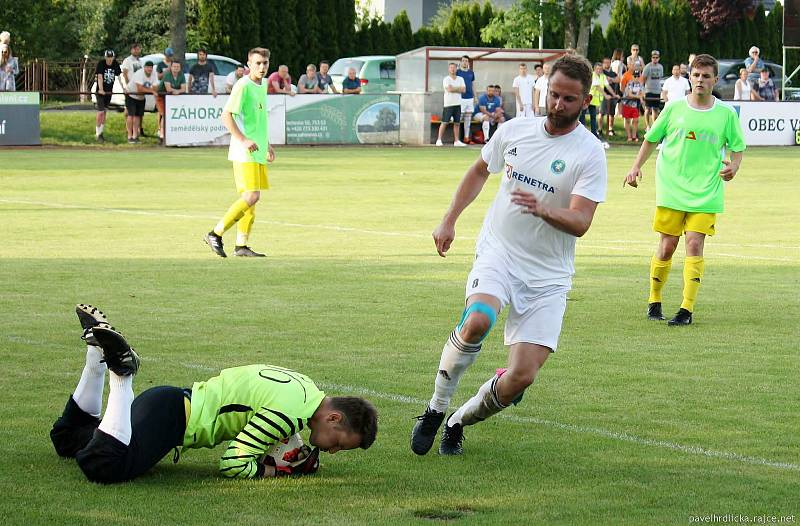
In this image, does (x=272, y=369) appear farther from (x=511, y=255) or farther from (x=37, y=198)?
(x=37, y=198)

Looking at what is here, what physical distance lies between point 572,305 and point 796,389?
11.6ft

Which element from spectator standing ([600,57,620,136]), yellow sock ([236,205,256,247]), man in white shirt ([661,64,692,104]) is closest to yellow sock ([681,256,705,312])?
yellow sock ([236,205,256,247])

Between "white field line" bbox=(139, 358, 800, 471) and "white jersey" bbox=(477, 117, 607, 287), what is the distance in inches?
35.8

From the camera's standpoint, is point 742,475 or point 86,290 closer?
point 742,475

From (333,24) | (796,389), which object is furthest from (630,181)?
(333,24)

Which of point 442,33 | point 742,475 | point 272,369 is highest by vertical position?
point 442,33

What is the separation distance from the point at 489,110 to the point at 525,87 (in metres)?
1.25

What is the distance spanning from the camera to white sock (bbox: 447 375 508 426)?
22.8 feet

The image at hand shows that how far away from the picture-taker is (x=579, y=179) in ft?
22.7

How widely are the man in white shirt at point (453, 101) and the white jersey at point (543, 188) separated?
30.5 metres

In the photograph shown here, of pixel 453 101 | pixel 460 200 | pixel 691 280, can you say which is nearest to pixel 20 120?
pixel 453 101

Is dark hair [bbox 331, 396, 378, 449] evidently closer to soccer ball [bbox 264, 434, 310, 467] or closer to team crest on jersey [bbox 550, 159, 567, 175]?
soccer ball [bbox 264, 434, 310, 467]

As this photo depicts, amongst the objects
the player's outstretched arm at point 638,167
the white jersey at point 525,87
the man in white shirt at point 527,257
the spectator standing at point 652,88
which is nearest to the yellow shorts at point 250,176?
the player's outstretched arm at point 638,167

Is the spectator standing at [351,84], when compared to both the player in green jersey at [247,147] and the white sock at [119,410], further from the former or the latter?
the white sock at [119,410]
